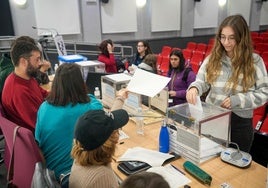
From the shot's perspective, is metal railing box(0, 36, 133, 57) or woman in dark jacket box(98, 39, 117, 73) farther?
metal railing box(0, 36, 133, 57)

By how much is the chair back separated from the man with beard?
347 millimetres

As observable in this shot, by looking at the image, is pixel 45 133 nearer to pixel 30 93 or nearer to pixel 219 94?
pixel 30 93

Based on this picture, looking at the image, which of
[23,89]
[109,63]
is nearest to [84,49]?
[109,63]

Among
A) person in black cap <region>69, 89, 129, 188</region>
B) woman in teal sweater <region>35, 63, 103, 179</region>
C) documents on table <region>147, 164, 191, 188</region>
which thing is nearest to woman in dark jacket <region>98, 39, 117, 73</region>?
woman in teal sweater <region>35, 63, 103, 179</region>

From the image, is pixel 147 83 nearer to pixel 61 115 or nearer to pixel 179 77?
pixel 61 115

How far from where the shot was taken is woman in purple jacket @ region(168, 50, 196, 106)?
9.68 ft

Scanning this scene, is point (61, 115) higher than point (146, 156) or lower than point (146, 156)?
higher

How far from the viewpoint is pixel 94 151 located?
1.14 m

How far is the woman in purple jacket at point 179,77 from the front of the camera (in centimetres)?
295

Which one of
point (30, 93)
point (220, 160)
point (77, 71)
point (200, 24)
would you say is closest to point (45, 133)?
point (77, 71)

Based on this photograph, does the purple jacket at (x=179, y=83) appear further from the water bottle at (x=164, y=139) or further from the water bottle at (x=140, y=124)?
the water bottle at (x=164, y=139)

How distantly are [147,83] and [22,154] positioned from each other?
961mm

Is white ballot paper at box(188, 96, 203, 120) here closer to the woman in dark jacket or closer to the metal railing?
the woman in dark jacket

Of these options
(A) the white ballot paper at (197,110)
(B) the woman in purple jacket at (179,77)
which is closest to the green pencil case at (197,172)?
(A) the white ballot paper at (197,110)
